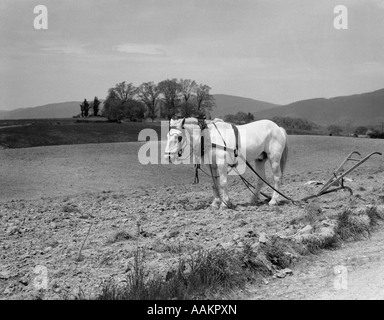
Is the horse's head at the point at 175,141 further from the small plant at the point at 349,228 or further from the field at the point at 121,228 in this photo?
the small plant at the point at 349,228

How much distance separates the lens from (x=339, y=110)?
484 ft

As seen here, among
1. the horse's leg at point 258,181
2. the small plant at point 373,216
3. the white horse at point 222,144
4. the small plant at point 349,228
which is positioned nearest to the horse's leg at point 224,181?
the white horse at point 222,144

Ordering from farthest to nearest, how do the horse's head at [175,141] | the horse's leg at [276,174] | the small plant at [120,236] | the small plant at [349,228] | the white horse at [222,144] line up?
the horse's leg at [276,174]
the white horse at [222,144]
the horse's head at [175,141]
the small plant at [349,228]
the small plant at [120,236]

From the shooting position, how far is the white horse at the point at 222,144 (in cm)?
1050

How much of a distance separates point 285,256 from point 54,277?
3155mm

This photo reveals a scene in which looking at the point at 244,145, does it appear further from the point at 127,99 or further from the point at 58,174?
the point at 127,99

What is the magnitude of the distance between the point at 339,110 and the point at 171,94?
12607 centimetres

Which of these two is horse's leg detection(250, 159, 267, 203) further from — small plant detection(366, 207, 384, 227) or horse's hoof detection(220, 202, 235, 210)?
small plant detection(366, 207, 384, 227)

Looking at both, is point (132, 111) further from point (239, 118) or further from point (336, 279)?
point (336, 279)

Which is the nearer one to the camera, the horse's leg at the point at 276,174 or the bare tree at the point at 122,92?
the horse's leg at the point at 276,174

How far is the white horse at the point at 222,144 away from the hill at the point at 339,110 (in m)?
114

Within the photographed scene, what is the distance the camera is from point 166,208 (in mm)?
11258

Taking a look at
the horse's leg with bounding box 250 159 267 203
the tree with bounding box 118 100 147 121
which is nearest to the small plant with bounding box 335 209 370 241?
the horse's leg with bounding box 250 159 267 203
